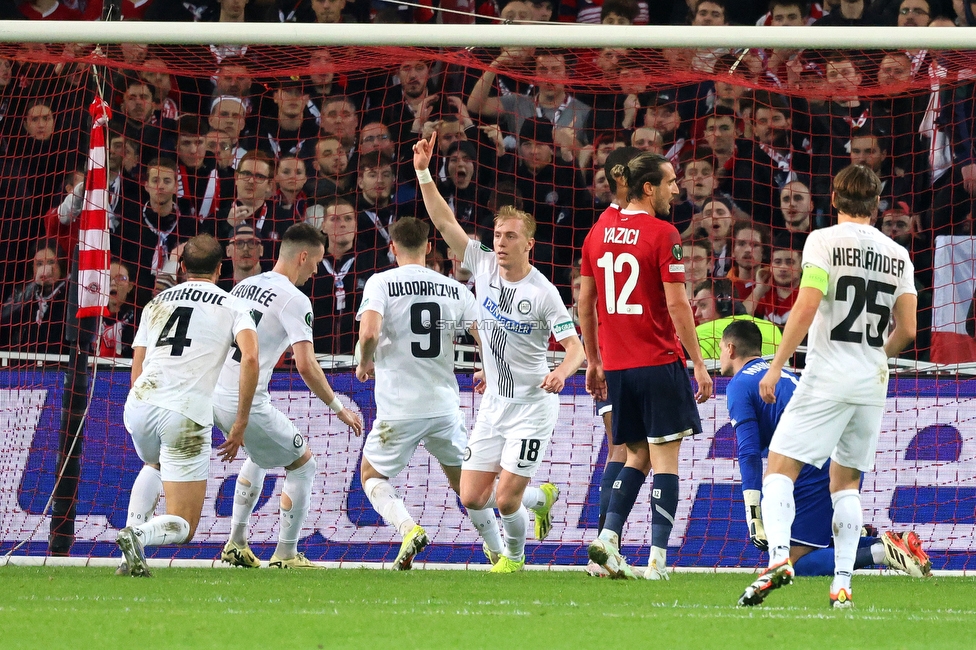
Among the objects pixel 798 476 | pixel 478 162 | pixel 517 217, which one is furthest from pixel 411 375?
pixel 478 162

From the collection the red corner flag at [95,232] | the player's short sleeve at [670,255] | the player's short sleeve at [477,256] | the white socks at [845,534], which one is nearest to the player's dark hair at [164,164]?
the red corner flag at [95,232]

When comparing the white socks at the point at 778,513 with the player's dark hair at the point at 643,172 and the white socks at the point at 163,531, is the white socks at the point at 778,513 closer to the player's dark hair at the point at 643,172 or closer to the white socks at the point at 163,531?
the player's dark hair at the point at 643,172

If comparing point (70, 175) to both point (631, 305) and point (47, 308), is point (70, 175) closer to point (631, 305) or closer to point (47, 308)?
point (47, 308)

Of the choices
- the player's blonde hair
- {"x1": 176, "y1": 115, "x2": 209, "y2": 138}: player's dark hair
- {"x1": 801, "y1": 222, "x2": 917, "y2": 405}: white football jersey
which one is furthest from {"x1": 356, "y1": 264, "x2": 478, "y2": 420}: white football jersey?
{"x1": 176, "y1": 115, "x2": 209, "y2": 138}: player's dark hair

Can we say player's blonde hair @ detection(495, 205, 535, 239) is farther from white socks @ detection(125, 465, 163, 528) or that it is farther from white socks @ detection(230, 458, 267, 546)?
white socks @ detection(125, 465, 163, 528)

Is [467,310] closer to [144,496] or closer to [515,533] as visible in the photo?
[515,533]

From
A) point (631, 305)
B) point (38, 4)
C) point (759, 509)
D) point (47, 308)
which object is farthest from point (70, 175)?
point (759, 509)

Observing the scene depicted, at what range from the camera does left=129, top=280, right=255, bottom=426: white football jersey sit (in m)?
7.23


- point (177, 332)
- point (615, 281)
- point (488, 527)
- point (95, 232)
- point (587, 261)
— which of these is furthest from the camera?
point (95, 232)

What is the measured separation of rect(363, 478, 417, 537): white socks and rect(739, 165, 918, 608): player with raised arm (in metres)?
2.66

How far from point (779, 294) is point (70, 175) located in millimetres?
5777

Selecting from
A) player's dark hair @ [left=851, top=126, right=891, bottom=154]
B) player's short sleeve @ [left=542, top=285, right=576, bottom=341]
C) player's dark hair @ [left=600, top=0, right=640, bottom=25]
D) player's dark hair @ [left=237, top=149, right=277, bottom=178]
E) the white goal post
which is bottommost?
player's short sleeve @ [left=542, top=285, right=576, bottom=341]

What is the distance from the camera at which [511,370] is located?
8000 millimetres

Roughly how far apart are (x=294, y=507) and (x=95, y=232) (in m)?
2.42
